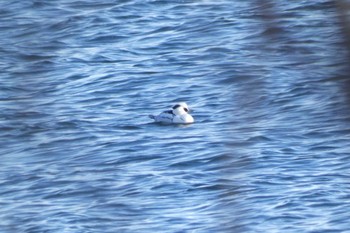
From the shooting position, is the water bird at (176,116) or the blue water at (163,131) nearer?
the blue water at (163,131)

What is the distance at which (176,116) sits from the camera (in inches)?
507

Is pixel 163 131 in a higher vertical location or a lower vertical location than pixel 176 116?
lower

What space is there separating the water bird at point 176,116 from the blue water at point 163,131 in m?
0.11

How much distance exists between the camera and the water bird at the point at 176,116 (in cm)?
1290

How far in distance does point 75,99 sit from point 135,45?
8.55ft

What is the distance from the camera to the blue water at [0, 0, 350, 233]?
2.30 meters

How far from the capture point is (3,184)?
10.4 metres

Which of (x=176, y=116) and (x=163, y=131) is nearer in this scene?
(x=176, y=116)

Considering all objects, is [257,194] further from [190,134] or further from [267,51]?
[267,51]

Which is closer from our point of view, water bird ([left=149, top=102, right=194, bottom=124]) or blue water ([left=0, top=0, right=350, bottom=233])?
blue water ([left=0, top=0, right=350, bottom=233])

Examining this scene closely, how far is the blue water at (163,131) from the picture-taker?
2.30 m

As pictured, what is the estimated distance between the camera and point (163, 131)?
1315 cm

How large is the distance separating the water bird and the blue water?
106 millimetres

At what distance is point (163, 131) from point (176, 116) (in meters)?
0.36
